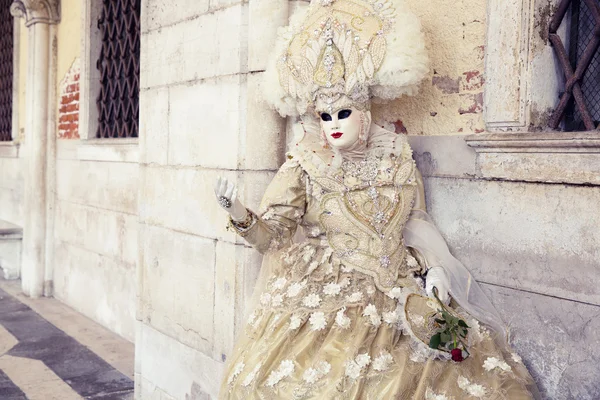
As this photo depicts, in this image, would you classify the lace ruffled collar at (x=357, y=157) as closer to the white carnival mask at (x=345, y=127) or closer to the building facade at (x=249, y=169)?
the white carnival mask at (x=345, y=127)

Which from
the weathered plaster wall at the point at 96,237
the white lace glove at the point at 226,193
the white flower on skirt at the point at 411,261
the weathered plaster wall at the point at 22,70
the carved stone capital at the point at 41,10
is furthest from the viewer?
the weathered plaster wall at the point at 22,70

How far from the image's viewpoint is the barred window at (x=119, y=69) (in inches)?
212

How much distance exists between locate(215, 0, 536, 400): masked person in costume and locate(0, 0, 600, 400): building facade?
0.17m

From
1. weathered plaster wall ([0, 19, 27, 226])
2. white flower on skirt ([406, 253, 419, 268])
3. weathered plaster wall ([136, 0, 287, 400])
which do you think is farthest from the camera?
weathered plaster wall ([0, 19, 27, 226])

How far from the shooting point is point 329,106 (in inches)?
99.0

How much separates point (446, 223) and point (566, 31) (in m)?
0.78

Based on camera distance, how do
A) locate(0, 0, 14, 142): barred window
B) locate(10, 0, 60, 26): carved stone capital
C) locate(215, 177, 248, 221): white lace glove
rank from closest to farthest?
locate(215, 177, 248, 221): white lace glove, locate(10, 0, 60, 26): carved stone capital, locate(0, 0, 14, 142): barred window

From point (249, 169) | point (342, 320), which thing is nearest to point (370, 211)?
point (342, 320)

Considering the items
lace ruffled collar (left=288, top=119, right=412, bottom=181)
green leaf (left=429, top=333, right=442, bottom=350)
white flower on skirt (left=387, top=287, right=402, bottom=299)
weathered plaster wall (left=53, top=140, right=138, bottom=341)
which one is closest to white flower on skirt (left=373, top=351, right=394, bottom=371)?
green leaf (left=429, top=333, right=442, bottom=350)

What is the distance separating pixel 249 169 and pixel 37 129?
4.06 meters

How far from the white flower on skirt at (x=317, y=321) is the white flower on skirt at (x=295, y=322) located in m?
0.04

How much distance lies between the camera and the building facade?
236 cm

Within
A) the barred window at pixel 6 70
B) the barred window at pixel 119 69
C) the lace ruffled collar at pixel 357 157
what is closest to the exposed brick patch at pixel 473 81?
the lace ruffled collar at pixel 357 157

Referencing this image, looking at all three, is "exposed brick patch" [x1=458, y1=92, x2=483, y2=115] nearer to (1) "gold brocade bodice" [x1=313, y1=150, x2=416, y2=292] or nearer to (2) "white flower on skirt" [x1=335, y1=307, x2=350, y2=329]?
(1) "gold brocade bodice" [x1=313, y1=150, x2=416, y2=292]
